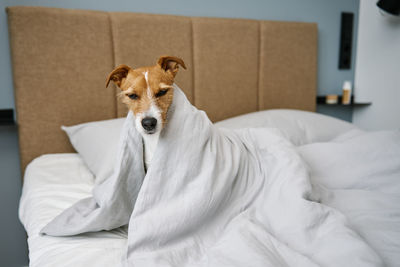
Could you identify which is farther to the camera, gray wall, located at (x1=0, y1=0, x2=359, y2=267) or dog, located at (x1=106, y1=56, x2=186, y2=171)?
gray wall, located at (x1=0, y1=0, x2=359, y2=267)

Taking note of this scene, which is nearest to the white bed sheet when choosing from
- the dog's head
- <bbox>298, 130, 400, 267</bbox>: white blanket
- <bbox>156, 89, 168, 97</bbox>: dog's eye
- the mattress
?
the mattress

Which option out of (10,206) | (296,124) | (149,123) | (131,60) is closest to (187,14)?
(131,60)

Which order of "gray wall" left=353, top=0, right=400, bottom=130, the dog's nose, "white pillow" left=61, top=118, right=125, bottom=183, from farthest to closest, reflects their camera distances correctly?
"gray wall" left=353, top=0, right=400, bottom=130 < "white pillow" left=61, top=118, right=125, bottom=183 < the dog's nose

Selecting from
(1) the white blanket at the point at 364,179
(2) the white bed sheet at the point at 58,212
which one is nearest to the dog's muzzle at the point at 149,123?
(2) the white bed sheet at the point at 58,212

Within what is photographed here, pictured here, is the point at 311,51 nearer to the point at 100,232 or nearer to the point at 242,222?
the point at 242,222

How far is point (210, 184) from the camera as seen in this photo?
0.89 m

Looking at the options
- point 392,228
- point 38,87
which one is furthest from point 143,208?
point 38,87

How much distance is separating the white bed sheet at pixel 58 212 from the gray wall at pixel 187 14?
31 cm

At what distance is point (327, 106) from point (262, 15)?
1.06 meters

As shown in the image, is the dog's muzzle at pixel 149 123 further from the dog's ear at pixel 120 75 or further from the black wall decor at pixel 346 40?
the black wall decor at pixel 346 40

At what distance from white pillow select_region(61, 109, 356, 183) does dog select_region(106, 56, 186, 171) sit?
0.44m

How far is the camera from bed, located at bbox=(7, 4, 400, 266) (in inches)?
37.7

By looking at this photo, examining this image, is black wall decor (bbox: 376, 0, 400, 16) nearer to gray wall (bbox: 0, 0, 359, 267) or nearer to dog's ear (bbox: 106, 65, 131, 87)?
gray wall (bbox: 0, 0, 359, 267)

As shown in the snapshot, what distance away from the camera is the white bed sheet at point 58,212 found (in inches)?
30.4
